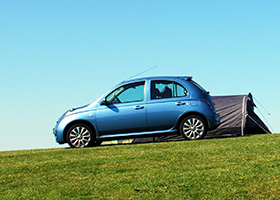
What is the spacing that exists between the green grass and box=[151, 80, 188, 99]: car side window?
2674mm

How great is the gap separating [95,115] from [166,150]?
11.4ft

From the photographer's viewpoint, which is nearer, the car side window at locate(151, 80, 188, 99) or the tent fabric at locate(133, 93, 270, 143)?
the car side window at locate(151, 80, 188, 99)

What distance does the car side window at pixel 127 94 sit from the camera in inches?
559

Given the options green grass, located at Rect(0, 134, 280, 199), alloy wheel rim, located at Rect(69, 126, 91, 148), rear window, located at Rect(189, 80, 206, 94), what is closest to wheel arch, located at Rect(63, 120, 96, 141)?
alloy wheel rim, located at Rect(69, 126, 91, 148)

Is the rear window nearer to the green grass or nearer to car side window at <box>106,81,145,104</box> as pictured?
car side window at <box>106,81,145,104</box>

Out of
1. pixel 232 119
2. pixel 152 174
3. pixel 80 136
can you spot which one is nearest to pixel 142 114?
pixel 80 136

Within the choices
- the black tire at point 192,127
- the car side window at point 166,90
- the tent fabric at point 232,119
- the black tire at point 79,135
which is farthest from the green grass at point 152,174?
the tent fabric at point 232,119

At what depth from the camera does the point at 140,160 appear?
984 cm

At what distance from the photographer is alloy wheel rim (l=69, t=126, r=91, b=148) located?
14.1 metres

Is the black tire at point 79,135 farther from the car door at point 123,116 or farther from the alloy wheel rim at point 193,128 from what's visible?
the alloy wheel rim at point 193,128

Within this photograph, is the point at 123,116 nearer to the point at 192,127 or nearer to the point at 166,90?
the point at 166,90

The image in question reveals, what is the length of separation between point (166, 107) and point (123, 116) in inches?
50.3

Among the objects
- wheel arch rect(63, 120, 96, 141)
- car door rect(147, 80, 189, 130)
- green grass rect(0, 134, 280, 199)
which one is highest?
car door rect(147, 80, 189, 130)

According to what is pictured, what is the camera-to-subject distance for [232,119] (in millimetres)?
18016
